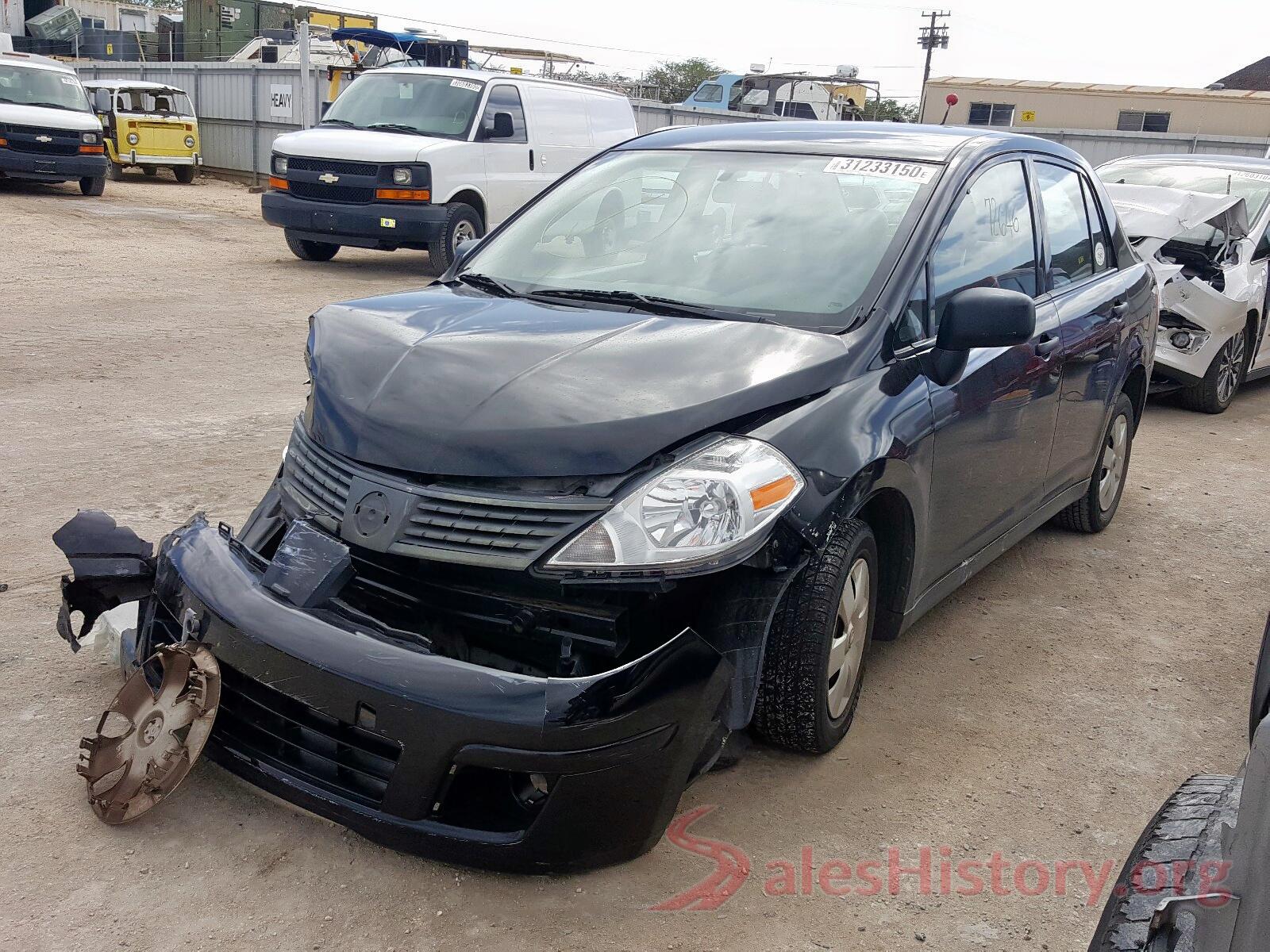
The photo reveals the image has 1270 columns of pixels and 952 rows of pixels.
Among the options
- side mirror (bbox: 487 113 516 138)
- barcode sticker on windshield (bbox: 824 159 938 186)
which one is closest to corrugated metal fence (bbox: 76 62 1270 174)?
side mirror (bbox: 487 113 516 138)

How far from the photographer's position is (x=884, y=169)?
12.8 ft

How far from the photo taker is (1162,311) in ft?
27.1

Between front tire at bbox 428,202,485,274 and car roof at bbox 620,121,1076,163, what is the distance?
26.1 ft

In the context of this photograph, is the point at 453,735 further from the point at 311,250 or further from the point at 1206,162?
the point at 311,250

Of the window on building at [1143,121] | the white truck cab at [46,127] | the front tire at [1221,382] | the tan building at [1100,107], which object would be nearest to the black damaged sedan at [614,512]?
the front tire at [1221,382]

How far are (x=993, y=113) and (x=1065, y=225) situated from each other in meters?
30.5

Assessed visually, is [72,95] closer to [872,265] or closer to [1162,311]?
[1162,311]

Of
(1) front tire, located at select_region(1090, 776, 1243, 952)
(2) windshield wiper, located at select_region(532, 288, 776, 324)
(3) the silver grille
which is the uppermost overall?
(2) windshield wiper, located at select_region(532, 288, 776, 324)

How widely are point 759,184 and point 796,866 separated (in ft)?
7.06

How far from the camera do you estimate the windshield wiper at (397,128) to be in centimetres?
1263

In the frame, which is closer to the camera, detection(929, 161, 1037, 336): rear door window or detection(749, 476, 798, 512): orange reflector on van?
detection(749, 476, 798, 512): orange reflector on van

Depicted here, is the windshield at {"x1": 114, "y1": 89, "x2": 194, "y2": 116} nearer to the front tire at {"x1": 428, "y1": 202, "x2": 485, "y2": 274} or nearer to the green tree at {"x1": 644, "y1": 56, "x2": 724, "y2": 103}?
the front tire at {"x1": 428, "y1": 202, "x2": 485, "y2": 274}

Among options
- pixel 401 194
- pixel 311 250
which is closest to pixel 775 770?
pixel 401 194

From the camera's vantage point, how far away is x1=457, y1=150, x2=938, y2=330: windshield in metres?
3.58
